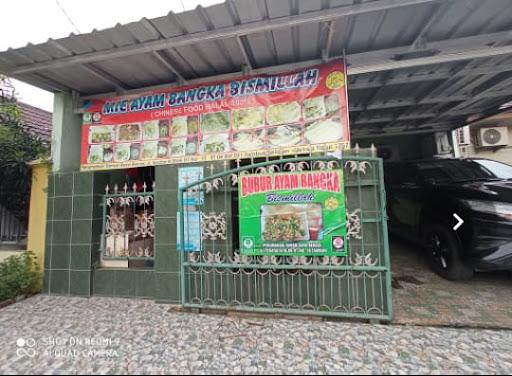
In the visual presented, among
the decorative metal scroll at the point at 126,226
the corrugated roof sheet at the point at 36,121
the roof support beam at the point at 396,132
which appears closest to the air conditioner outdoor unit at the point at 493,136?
the roof support beam at the point at 396,132

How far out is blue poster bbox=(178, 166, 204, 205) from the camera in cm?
336

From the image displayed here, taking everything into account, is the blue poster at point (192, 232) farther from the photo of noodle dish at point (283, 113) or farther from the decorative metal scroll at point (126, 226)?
the photo of noodle dish at point (283, 113)

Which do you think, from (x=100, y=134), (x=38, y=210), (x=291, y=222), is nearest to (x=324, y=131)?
(x=291, y=222)

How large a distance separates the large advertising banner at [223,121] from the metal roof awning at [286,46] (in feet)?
0.69

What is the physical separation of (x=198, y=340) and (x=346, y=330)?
1.47 m

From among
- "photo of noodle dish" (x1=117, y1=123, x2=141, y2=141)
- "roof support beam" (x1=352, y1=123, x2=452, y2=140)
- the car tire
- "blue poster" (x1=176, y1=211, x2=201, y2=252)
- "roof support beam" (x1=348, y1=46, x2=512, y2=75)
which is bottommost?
the car tire

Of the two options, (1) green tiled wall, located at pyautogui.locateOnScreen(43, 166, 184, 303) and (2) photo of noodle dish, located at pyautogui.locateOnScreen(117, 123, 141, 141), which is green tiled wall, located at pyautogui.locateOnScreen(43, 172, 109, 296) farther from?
(2) photo of noodle dish, located at pyautogui.locateOnScreen(117, 123, 141, 141)

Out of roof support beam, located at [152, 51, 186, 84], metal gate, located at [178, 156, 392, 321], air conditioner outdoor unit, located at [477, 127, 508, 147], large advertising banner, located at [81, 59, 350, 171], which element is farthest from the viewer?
air conditioner outdoor unit, located at [477, 127, 508, 147]

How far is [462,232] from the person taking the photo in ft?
11.1

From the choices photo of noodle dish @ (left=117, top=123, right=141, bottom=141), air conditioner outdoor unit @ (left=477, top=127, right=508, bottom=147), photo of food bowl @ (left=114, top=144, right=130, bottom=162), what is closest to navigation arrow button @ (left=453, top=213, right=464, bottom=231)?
photo of noodle dish @ (left=117, top=123, right=141, bottom=141)

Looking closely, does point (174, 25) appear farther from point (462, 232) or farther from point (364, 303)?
point (462, 232)

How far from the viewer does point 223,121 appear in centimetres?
358

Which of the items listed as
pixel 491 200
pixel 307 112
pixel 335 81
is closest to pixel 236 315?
pixel 307 112

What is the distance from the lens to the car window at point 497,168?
3.90m
